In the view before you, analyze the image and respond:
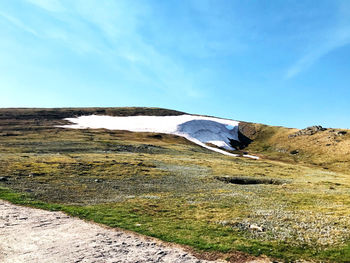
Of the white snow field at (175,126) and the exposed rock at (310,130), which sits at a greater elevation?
the exposed rock at (310,130)

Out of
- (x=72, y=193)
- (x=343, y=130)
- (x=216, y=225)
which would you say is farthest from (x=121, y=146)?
(x=343, y=130)

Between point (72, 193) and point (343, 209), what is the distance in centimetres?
3449

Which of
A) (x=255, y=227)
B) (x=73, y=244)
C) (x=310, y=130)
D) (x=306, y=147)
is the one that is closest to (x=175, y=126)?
(x=306, y=147)

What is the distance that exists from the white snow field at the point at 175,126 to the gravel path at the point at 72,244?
117 m

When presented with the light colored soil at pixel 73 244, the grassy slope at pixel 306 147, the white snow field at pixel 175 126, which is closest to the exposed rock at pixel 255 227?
the light colored soil at pixel 73 244

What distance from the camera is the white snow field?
15400cm

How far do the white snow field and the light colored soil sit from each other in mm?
117116

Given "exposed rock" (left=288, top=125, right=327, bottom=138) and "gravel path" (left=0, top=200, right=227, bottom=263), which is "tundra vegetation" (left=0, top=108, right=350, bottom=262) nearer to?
"gravel path" (left=0, top=200, right=227, bottom=263)

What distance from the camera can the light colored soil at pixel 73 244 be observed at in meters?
17.0

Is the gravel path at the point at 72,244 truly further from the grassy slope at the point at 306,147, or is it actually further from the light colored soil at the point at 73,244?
the grassy slope at the point at 306,147

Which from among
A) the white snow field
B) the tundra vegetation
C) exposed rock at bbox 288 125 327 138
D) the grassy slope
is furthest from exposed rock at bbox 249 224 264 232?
exposed rock at bbox 288 125 327 138

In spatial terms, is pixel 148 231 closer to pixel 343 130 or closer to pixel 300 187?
pixel 300 187

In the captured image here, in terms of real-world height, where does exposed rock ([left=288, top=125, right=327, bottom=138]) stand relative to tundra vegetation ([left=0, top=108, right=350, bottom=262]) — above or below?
above

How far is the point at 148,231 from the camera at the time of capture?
2216 cm
